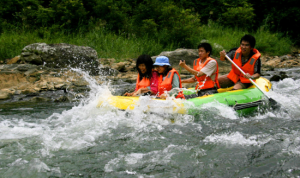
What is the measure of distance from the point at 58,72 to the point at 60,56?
1015mm

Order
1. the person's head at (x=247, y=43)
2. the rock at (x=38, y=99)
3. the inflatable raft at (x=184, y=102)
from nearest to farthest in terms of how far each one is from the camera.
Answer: the inflatable raft at (x=184, y=102) < the person's head at (x=247, y=43) < the rock at (x=38, y=99)

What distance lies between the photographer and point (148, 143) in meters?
3.42

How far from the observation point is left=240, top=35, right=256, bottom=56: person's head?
511 centimetres

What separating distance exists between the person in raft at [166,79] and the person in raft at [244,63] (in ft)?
4.47

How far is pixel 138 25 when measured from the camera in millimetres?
12758

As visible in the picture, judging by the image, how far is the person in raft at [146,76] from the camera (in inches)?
185

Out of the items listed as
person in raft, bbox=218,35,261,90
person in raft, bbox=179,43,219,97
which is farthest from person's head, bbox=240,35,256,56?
person in raft, bbox=179,43,219,97

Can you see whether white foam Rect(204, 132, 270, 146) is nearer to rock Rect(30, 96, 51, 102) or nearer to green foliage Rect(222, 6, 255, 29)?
rock Rect(30, 96, 51, 102)

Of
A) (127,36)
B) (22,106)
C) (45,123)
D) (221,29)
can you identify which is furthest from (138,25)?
(45,123)

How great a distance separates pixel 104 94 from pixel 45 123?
3.38ft

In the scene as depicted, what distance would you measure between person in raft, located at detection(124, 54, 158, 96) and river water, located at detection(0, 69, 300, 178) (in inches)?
26.0

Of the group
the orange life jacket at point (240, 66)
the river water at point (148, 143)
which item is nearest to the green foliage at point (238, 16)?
the orange life jacket at point (240, 66)

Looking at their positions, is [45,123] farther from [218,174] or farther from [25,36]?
[25,36]

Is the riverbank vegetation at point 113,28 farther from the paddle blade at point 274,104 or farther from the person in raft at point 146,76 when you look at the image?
the paddle blade at point 274,104
